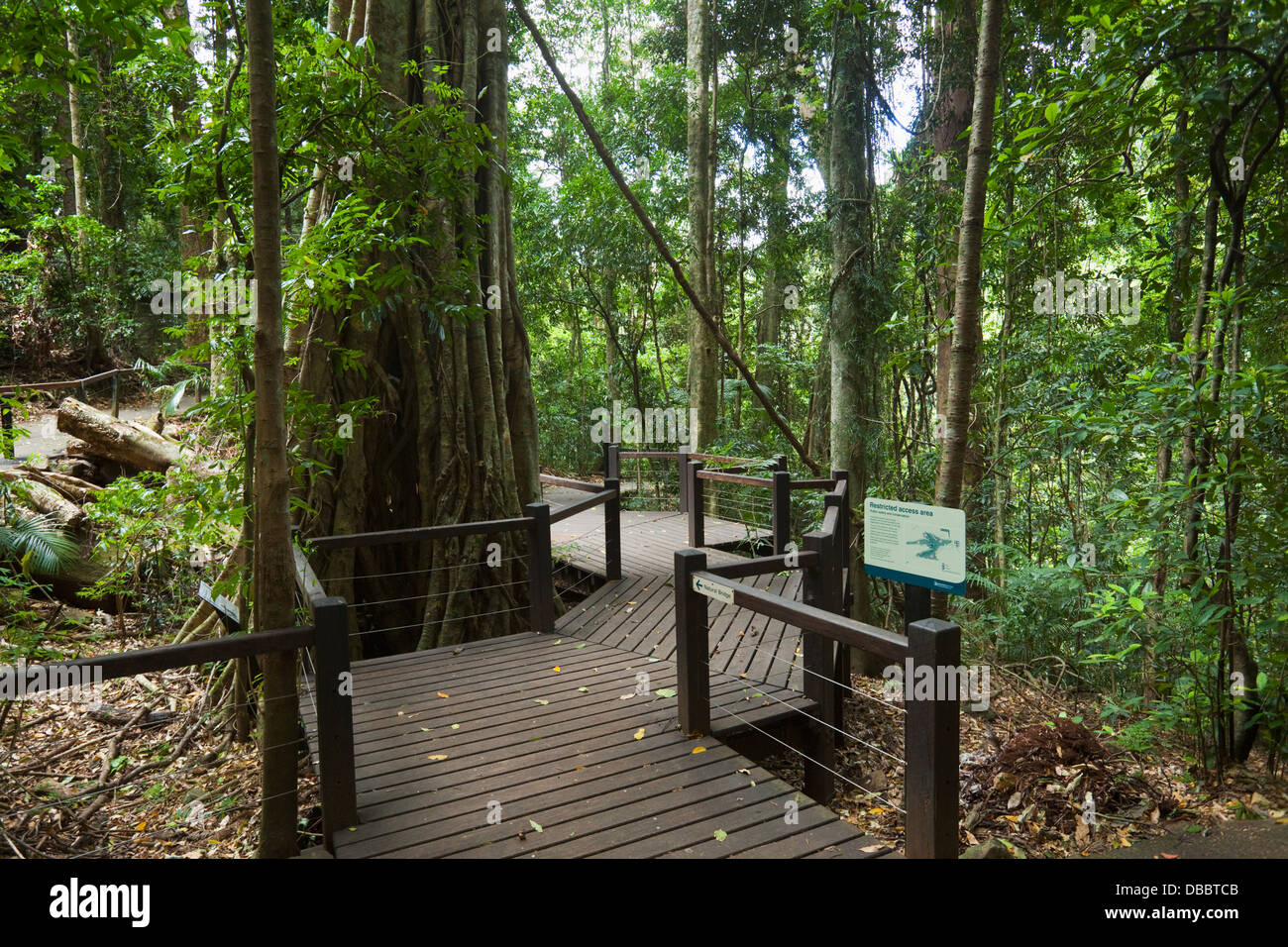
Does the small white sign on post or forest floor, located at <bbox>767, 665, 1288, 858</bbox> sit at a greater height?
the small white sign on post

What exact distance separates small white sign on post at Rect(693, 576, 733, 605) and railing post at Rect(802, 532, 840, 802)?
23.8 inches

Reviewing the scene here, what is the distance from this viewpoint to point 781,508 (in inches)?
284

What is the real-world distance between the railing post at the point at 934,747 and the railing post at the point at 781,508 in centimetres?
445

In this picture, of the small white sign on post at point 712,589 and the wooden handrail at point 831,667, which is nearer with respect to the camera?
the wooden handrail at point 831,667

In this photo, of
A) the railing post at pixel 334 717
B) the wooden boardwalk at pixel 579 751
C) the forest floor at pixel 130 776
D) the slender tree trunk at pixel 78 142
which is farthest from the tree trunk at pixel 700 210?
the slender tree trunk at pixel 78 142

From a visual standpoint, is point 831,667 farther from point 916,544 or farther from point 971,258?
point 971,258

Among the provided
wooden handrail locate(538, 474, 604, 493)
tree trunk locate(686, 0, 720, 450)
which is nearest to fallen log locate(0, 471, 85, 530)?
wooden handrail locate(538, 474, 604, 493)

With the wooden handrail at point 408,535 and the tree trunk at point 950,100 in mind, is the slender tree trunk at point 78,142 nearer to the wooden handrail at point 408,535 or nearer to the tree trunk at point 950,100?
the wooden handrail at point 408,535

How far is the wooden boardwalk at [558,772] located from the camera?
3076 millimetres

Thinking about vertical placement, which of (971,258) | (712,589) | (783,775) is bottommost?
(783,775)

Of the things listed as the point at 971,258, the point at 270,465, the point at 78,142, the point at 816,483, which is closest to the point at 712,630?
the point at 816,483

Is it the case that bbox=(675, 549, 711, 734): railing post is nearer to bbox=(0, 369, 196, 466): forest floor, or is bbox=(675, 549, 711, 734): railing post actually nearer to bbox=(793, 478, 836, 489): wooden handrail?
bbox=(793, 478, 836, 489): wooden handrail

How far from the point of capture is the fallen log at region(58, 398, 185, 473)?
913cm

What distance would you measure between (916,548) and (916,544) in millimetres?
17
